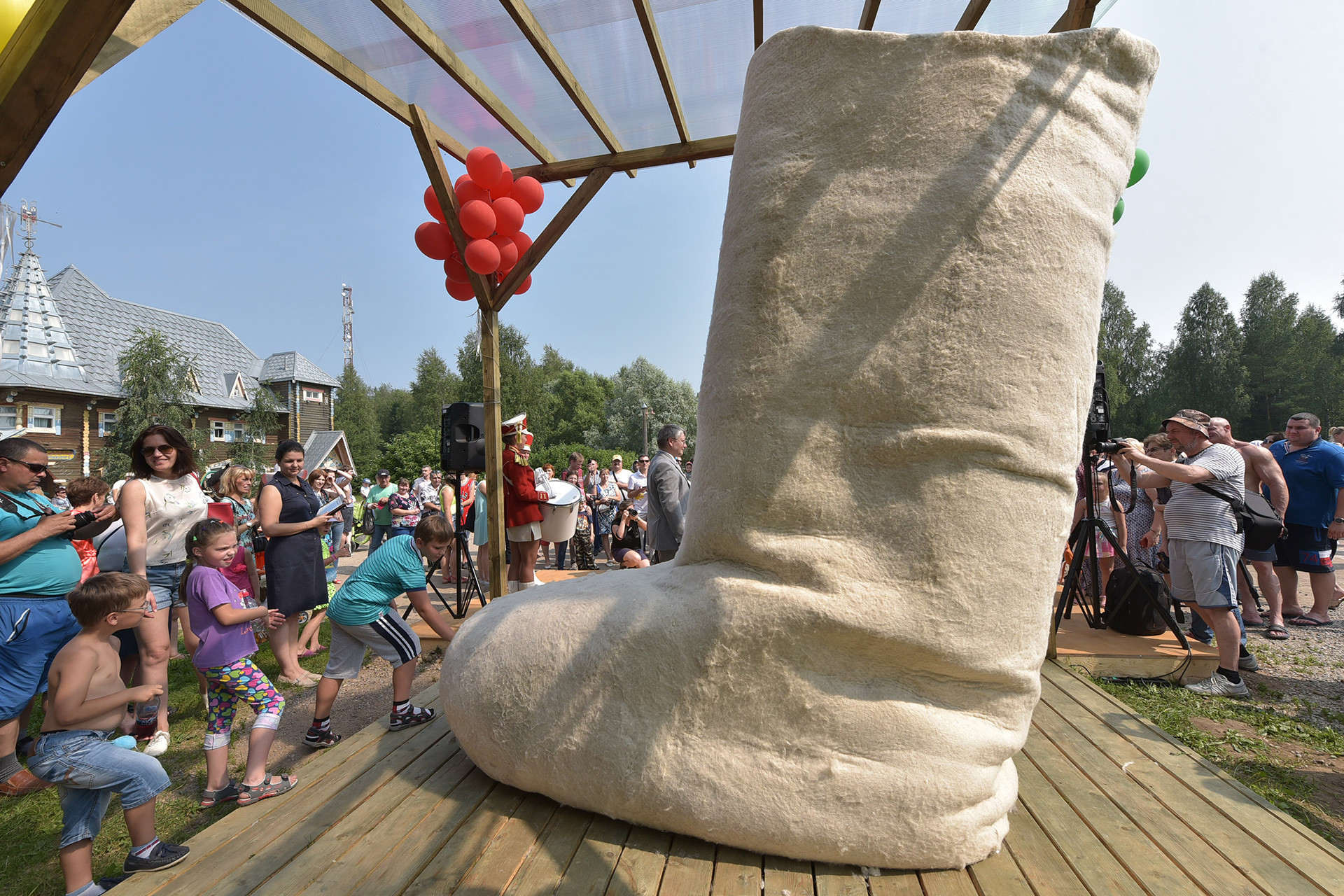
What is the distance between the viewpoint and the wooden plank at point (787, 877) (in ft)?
5.33

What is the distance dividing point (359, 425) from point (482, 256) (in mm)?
40752

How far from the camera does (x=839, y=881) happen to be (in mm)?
1661

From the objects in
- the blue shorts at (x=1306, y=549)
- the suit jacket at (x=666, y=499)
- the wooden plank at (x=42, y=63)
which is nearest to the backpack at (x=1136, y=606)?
the blue shorts at (x=1306, y=549)

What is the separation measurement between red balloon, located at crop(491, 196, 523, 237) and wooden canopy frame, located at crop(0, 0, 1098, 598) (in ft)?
0.86

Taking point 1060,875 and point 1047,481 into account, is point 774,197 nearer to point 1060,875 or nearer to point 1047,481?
point 1047,481

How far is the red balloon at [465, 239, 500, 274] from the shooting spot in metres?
4.54

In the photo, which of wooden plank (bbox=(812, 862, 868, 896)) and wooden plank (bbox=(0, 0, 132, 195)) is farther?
wooden plank (bbox=(812, 862, 868, 896))

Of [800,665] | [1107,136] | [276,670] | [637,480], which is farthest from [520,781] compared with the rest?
[637,480]

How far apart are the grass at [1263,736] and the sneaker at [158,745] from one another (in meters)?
5.21

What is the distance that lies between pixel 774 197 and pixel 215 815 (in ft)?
11.7

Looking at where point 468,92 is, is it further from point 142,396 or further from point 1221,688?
point 142,396

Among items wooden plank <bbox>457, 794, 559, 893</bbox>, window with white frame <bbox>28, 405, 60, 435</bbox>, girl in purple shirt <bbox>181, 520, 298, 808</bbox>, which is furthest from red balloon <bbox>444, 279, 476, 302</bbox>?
window with white frame <bbox>28, 405, 60, 435</bbox>

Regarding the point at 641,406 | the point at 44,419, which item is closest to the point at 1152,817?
the point at 44,419

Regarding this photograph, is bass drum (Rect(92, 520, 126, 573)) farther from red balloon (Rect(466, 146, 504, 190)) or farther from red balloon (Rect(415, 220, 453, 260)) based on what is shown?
red balloon (Rect(466, 146, 504, 190))
